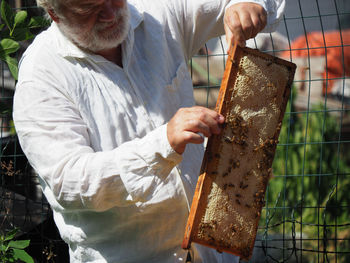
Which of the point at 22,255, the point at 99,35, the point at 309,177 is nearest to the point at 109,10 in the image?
the point at 99,35

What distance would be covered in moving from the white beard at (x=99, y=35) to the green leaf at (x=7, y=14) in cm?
101

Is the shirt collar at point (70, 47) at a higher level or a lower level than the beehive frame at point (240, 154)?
higher

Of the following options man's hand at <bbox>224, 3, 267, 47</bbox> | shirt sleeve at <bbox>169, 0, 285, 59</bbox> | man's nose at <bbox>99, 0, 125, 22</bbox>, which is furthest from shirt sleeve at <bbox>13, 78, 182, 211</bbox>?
shirt sleeve at <bbox>169, 0, 285, 59</bbox>

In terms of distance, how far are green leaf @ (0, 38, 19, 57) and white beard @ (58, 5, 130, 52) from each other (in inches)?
36.8

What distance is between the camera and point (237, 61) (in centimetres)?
190

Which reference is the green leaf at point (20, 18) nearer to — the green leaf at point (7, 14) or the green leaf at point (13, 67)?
the green leaf at point (7, 14)

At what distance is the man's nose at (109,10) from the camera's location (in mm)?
2086

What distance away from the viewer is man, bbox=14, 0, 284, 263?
177 cm

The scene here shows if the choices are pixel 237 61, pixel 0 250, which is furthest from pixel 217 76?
pixel 237 61

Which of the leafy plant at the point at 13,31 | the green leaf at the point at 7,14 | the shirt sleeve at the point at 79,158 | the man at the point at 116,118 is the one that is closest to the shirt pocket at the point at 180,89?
the man at the point at 116,118

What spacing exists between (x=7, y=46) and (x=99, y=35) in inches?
43.6

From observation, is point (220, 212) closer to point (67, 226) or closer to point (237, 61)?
point (237, 61)

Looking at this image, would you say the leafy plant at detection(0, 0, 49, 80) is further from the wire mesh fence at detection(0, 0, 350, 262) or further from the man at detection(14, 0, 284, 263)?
the man at detection(14, 0, 284, 263)

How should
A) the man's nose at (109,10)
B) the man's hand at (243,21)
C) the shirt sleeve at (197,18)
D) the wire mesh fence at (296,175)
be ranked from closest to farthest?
1. the man's hand at (243,21)
2. the man's nose at (109,10)
3. the shirt sleeve at (197,18)
4. the wire mesh fence at (296,175)
